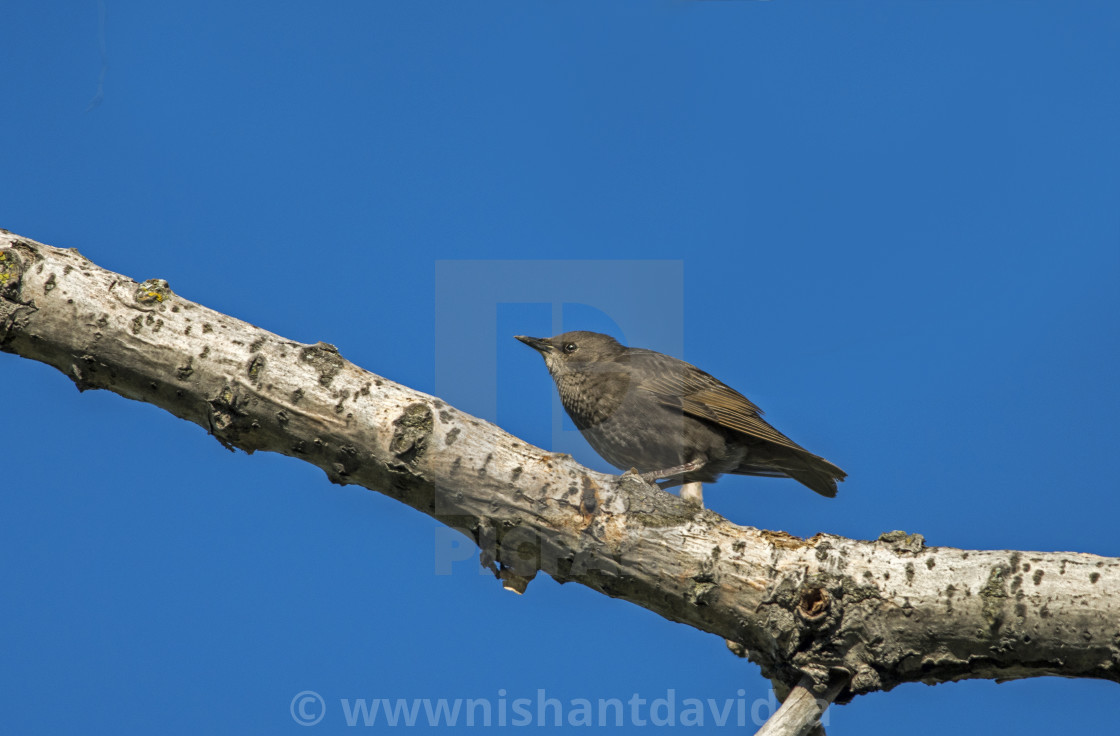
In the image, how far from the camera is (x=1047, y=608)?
4.02 meters

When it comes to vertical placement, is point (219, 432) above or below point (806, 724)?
above

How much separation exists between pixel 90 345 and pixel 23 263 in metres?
0.60

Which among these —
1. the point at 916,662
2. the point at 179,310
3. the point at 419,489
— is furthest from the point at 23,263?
the point at 916,662

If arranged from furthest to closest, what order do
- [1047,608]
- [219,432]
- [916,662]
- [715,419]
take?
[715,419], [219,432], [916,662], [1047,608]

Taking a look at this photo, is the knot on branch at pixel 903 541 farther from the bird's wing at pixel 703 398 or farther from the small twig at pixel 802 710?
the bird's wing at pixel 703 398

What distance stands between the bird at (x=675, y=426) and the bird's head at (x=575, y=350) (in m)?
0.07

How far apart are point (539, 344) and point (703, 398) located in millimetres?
1641

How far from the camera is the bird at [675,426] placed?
6988mm

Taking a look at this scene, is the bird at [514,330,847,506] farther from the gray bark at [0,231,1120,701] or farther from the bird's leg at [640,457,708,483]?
the gray bark at [0,231,1120,701]

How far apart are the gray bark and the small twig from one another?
58 mm

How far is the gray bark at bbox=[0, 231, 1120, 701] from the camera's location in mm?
4336

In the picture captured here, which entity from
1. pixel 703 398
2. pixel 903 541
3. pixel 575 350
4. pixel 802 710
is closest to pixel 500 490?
pixel 802 710

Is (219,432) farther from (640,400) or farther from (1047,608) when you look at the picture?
(1047,608)

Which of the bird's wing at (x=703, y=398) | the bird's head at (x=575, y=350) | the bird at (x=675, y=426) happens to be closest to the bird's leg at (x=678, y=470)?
the bird at (x=675, y=426)
